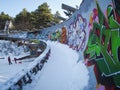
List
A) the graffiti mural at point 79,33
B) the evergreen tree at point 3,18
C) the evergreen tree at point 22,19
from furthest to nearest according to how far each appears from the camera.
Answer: the evergreen tree at point 3,18 → the evergreen tree at point 22,19 → the graffiti mural at point 79,33

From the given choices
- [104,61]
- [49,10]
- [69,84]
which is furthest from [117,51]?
[49,10]

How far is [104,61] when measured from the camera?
627 cm

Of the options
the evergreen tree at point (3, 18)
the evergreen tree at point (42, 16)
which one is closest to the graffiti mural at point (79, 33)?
the evergreen tree at point (42, 16)

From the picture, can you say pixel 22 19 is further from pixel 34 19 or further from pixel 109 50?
pixel 109 50

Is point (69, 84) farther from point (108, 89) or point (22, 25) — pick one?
point (22, 25)

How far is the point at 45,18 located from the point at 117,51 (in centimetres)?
7317

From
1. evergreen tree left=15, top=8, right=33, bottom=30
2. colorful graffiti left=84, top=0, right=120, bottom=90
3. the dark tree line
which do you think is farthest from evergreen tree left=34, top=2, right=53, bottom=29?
colorful graffiti left=84, top=0, right=120, bottom=90

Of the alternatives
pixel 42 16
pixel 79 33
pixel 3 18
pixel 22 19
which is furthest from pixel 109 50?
pixel 3 18

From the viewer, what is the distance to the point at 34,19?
79.2 meters

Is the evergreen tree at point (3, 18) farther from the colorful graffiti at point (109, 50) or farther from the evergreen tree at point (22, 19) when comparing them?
the colorful graffiti at point (109, 50)

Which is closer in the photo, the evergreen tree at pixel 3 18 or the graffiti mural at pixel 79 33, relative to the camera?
the graffiti mural at pixel 79 33

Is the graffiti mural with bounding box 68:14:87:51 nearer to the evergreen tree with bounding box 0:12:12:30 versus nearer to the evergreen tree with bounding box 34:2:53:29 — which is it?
the evergreen tree with bounding box 34:2:53:29

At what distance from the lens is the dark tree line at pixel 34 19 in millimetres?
77438

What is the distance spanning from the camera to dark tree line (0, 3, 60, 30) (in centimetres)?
7744
